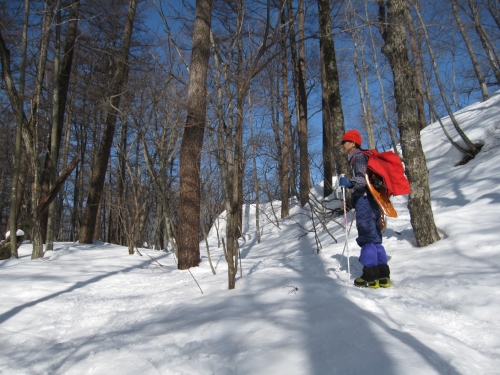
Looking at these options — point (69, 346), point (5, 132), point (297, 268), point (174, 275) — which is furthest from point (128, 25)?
point (69, 346)

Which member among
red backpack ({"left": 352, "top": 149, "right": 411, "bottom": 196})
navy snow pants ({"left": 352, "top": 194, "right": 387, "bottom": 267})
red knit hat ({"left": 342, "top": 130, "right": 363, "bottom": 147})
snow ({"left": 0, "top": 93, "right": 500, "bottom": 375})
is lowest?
→ snow ({"left": 0, "top": 93, "right": 500, "bottom": 375})

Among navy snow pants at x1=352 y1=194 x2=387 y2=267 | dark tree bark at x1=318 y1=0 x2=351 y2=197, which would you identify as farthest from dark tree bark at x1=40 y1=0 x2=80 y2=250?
navy snow pants at x1=352 y1=194 x2=387 y2=267

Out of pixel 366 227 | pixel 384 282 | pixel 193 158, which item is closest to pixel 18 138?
pixel 193 158

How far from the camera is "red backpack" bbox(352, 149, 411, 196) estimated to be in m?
3.34

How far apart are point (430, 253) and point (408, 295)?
0.95m

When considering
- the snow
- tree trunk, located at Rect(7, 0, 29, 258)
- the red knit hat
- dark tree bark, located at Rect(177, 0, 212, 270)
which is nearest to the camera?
the snow

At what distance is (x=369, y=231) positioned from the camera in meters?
3.38

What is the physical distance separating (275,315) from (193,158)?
3291 millimetres

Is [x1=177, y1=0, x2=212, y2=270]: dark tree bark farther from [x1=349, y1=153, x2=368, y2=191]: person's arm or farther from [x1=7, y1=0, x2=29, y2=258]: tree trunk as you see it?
[x1=7, y1=0, x2=29, y2=258]: tree trunk

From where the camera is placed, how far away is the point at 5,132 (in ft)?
44.3

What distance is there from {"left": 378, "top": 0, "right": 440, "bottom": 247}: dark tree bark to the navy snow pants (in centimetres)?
83

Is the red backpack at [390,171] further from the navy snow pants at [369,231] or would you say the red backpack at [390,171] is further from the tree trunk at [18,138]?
the tree trunk at [18,138]

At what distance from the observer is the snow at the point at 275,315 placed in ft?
5.67

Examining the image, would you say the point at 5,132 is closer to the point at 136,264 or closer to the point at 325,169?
the point at 136,264
